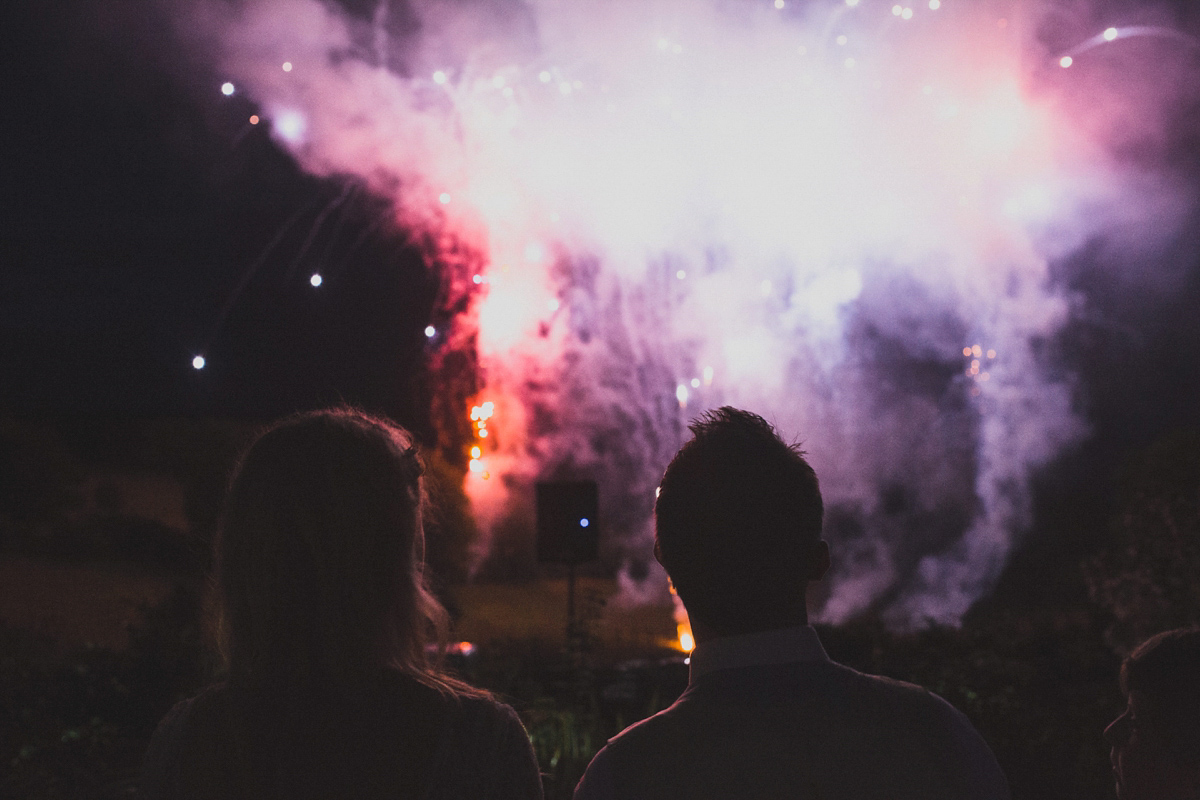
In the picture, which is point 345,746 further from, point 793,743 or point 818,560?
point 818,560

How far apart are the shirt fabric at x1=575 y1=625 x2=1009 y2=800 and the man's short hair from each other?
31.2 inches

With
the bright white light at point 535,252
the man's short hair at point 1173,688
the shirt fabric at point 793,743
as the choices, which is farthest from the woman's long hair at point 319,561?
the bright white light at point 535,252

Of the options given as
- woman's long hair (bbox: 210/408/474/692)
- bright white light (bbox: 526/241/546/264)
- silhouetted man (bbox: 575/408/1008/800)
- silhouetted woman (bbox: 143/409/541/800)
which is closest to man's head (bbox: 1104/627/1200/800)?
silhouetted man (bbox: 575/408/1008/800)

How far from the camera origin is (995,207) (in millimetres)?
10617

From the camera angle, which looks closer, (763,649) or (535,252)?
(763,649)

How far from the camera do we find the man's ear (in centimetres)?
130

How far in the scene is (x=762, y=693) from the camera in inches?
47.8

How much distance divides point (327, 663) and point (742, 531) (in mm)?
658

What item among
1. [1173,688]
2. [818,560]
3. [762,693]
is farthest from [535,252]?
[762,693]

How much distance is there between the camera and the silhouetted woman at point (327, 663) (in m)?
1.17

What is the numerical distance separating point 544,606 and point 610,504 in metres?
1.96

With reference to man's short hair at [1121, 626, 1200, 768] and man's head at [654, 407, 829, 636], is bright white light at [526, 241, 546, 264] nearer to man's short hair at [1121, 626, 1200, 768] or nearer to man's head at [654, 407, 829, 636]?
man's short hair at [1121, 626, 1200, 768]

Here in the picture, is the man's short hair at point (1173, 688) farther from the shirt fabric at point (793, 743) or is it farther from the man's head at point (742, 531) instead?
the man's head at point (742, 531)

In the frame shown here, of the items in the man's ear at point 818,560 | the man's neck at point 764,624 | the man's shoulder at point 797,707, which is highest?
the man's ear at point 818,560
